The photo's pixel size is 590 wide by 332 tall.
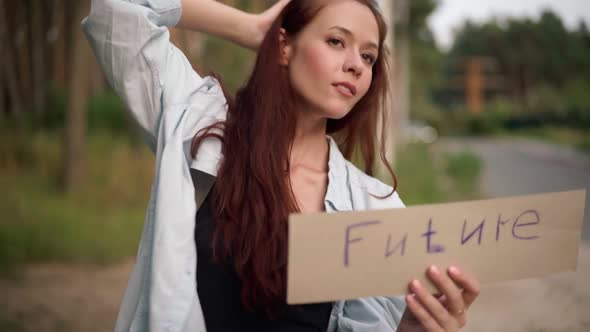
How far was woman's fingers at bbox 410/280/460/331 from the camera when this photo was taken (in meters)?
Answer: 0.74

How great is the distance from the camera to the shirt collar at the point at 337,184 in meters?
0.99

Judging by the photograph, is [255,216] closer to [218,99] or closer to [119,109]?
[218,99]

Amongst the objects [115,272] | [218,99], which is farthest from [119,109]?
[218,99]

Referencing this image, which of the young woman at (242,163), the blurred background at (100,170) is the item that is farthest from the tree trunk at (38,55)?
the young woman at (242,163)

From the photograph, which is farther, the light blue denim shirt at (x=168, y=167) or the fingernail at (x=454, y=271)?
the light blue denim shirt at (x=168, y=167)

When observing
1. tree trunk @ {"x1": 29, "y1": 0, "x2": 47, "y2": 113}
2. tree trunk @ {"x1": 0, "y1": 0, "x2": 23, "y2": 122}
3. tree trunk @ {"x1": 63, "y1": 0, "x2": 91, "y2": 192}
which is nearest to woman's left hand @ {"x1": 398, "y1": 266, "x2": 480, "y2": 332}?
tree trunk @ {"x1": 63, "y1": 0, "x2": 91, "y2": 192}

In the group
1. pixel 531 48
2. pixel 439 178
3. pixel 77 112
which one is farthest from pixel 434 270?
pixel 531 48

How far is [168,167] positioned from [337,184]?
0.29 metres

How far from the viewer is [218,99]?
3.45ft

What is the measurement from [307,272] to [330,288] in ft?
0.12

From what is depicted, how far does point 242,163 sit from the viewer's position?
3.14 ft

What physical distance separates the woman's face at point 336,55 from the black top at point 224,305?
0.26 m

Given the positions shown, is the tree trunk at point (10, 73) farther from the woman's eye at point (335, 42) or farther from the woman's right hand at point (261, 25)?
the woman's eye at point (335, 42)

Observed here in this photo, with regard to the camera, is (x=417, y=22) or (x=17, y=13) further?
(x=417, y=22)
